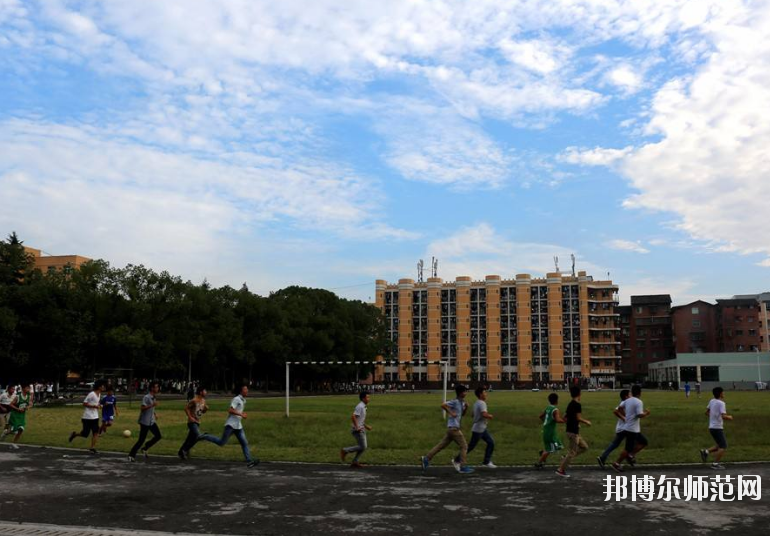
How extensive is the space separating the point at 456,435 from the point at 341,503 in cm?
435

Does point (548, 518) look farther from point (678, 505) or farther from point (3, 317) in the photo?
point (3, 317)

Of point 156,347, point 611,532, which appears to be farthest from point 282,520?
point 156,347

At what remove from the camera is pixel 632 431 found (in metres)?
15.1

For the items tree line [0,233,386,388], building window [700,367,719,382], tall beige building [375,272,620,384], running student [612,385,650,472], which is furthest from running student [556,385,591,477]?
tall beige building [375,272,620,384]

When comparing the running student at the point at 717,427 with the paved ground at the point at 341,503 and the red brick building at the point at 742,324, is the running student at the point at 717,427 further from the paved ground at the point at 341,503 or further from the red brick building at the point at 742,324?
the red brick building at the point at 742,324

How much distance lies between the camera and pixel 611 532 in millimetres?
9273

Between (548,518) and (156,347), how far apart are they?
57879 mm

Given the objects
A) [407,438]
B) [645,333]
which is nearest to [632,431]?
[407,438]

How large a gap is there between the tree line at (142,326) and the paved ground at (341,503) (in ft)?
141

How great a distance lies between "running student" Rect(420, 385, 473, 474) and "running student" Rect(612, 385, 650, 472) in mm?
3286

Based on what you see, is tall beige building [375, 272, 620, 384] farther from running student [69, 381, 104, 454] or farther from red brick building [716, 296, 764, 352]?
running student [69, 381, 104, 454]

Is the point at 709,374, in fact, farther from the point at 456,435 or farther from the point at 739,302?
the point at 456,435

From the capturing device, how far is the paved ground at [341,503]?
964cm

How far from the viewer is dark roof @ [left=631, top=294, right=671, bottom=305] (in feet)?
497
